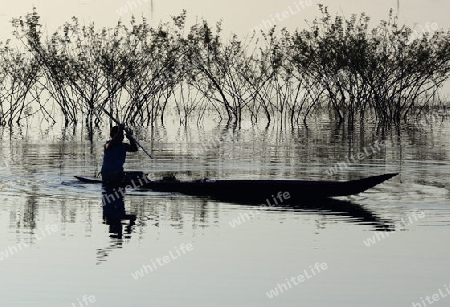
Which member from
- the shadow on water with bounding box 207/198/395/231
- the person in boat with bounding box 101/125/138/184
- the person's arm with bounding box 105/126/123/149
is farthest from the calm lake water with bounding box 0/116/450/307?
the person's arm with bounding box 105/126/123/149

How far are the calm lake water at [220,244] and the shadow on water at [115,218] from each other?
33mm

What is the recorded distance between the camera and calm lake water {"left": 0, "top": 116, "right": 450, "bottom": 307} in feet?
36.1

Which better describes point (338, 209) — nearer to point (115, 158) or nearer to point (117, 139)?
point (117, 139)

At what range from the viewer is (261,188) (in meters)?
19.1

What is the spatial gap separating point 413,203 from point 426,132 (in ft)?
86.4

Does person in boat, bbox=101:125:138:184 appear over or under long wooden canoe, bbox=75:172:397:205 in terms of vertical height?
over

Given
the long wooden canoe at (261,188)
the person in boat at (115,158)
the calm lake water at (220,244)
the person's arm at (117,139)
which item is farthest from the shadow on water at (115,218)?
the person's arm at (117,139)

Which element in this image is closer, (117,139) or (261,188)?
(261,188)

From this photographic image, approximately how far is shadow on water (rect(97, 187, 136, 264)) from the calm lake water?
33 mm

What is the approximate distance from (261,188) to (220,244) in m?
5.24

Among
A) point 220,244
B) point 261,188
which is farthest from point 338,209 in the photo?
point 220,244

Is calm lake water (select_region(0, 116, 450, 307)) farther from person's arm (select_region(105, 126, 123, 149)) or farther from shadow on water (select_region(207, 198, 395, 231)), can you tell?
person's arm (select_region(105, 126, 123, 149))

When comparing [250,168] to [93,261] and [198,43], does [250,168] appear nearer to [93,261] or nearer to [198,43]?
[93,261]

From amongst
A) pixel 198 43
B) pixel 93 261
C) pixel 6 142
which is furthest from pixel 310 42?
pixel 93 261
